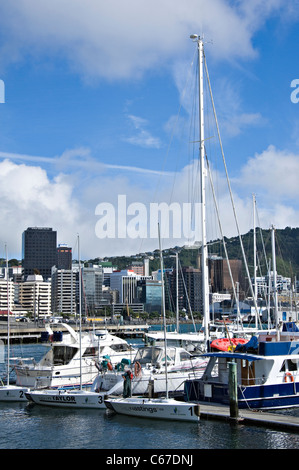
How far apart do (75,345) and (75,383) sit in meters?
3.24

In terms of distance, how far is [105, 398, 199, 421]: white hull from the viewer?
24.3m

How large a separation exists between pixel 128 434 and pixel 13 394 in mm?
11011

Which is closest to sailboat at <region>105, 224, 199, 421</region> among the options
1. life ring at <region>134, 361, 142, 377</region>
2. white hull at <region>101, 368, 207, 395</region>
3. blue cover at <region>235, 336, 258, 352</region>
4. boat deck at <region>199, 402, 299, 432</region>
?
boat deck at <region>199, 402, 299, 432</region>

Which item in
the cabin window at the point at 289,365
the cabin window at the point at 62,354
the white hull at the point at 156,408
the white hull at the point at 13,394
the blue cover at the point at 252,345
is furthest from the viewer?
the cabin window at the point at 62,354

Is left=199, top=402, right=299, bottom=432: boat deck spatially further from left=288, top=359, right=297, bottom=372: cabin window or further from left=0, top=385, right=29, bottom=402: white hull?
left=0, top=385, right=29, bottom=402: white hull

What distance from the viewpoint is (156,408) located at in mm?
25031

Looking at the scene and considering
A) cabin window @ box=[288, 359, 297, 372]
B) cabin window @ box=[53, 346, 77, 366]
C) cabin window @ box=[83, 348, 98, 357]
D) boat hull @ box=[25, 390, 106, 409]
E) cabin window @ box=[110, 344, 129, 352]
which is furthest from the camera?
cabin window @ box=[110, 344, 129, 352]

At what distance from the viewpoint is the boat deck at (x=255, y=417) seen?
74.3 feet

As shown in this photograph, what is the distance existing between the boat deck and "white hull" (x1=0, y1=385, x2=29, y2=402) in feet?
36.6

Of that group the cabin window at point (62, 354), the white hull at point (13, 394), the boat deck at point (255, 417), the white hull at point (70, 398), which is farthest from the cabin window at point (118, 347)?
the boat deck at point (255, 417)

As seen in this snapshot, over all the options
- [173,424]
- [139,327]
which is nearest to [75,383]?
[173,424]

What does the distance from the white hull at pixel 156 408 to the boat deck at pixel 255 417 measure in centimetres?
117

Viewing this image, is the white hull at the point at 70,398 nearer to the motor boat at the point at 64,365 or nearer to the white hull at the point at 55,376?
the motor boat at the point at 64,365
